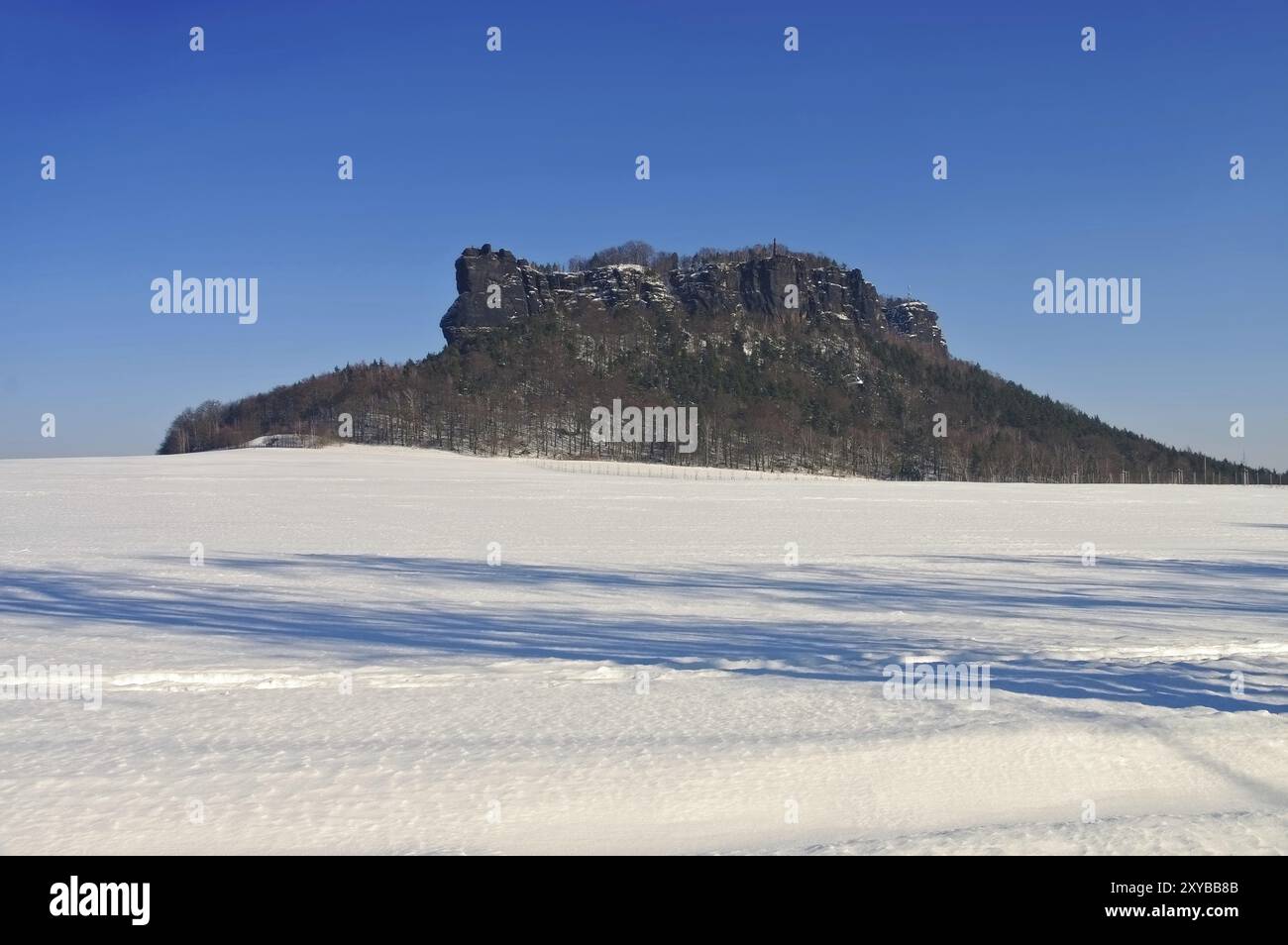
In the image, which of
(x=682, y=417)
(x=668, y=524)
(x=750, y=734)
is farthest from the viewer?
(x=682, y=417)

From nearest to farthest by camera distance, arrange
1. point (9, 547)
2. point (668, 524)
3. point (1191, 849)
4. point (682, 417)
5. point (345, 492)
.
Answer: point (1191, 849) → point (9, 547) → point (668, 524) → point (345, 492) → point (682, 417)

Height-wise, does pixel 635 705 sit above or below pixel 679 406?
below

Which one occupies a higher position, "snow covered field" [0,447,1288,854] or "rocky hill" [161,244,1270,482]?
"rocky hill" [161,244,1270,482]

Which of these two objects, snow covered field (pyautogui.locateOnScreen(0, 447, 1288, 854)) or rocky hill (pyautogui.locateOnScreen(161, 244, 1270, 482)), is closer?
snow covered field (pyautogui.locateOnScreen(0, 447, 1288, 854))

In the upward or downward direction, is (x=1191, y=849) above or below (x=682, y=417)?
below

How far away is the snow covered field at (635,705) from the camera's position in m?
4.98

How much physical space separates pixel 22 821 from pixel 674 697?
4.70 m

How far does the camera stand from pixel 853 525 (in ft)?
95.0

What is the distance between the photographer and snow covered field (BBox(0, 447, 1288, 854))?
498 cm

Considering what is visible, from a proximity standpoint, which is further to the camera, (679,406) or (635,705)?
(679,406)

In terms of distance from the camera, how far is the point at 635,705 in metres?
7.42
